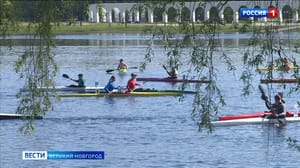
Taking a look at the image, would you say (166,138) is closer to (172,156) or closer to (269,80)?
(172,156)

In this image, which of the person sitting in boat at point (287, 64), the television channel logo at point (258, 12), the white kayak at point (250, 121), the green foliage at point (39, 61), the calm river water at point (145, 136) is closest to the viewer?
the green foliage at point (39, 61)

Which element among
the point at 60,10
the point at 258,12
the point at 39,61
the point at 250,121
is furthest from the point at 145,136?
the point at 60,10

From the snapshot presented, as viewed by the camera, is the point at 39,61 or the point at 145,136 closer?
the point at 39,61

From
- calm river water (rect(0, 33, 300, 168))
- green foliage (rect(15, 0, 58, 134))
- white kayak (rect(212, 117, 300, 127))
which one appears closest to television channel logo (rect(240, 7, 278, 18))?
green foliage (rect(15, 0, 58, 134))

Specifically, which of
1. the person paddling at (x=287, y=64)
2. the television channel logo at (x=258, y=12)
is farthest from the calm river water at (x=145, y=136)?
the person paddling at (x=287, y=64)

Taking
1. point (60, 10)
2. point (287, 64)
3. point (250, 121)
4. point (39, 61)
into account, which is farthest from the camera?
point (250, 121)

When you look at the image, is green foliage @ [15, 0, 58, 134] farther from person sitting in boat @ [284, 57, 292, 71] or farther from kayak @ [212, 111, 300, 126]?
kayak @ [212, 111, 300, 126]

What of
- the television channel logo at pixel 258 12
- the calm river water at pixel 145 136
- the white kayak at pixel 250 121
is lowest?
the calm river water at pixel 145 136

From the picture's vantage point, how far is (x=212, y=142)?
25.5 m

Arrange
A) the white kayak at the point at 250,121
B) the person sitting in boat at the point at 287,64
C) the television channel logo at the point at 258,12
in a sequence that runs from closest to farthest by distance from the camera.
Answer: the television channel logo at the point at 258,12 → the person sitting in boat at the point at 287,64 → the white kayak at the point at 250,121

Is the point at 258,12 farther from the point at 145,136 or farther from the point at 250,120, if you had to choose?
the point at 250,120

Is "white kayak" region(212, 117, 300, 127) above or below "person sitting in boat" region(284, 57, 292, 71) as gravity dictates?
below

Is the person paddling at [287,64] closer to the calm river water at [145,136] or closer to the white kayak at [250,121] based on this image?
the calm river water at [145,136]

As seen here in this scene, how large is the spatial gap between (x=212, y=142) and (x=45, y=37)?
17.9 meters
